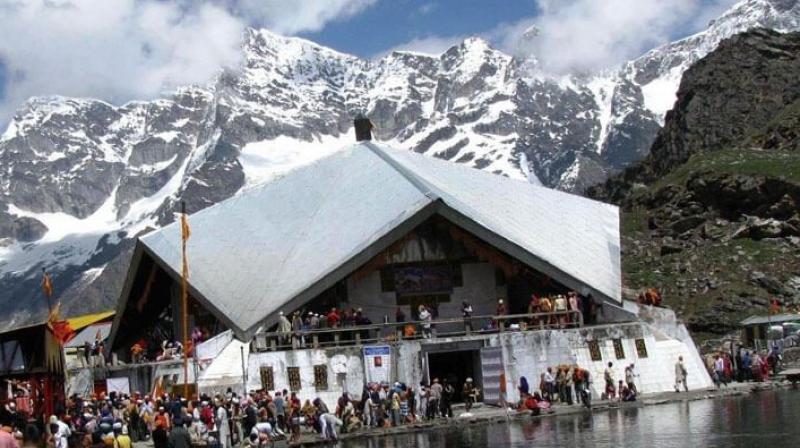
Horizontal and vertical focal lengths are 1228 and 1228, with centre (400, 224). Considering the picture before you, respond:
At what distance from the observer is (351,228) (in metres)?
45.5

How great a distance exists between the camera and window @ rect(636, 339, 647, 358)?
134 ft

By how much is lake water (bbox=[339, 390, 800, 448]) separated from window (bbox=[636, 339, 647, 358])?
157 inches

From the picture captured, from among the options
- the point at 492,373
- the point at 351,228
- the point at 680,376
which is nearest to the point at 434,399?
the point at 492,373

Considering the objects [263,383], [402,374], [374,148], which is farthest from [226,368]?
[374,148]

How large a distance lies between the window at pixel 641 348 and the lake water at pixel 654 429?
3.99 m

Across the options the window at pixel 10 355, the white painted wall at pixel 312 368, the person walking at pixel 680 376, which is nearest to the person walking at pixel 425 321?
the white painted wall at pixel 312 368

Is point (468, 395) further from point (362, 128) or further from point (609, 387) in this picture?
point (362, 128)

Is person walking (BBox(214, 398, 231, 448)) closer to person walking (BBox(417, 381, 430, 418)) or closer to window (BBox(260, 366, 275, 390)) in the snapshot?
window (BBox(260, 366, 275, 390))

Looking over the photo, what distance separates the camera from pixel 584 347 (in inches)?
1575

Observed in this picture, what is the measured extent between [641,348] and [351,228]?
11.6 m

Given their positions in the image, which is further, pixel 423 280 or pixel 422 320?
pixel 423 280

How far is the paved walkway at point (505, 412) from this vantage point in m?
34.5

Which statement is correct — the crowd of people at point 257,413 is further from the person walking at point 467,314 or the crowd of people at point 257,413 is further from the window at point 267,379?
the person walking at point 467,314

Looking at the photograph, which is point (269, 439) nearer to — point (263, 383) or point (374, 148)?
point (263, 383)
